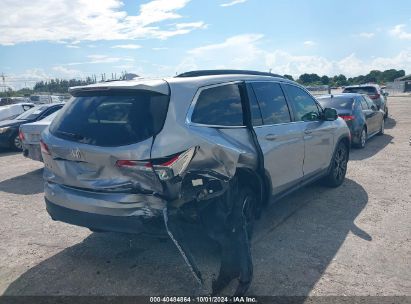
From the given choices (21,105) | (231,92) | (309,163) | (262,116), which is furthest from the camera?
(21,105)

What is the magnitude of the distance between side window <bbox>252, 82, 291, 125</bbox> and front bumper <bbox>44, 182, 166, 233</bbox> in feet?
6.13

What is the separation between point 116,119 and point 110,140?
23cm

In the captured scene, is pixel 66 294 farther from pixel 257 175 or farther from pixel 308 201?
pixel 308 201

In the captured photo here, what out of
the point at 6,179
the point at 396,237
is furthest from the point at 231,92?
the point at 6,179

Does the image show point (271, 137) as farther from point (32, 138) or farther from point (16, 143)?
point (16, 143)

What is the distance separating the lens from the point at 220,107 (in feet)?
12.7

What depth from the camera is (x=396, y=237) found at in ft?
14.7

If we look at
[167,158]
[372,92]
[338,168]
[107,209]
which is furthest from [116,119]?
[372,92]

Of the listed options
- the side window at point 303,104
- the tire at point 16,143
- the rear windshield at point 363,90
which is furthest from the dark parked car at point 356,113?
the tire at point 16,143

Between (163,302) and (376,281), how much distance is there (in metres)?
1.99

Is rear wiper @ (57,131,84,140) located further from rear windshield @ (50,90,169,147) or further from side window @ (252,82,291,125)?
side window @ (252,82,291,125)

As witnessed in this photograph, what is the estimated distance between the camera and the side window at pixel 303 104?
5215 millimetres

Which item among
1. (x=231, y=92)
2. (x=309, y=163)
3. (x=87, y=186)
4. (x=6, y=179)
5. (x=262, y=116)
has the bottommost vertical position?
(x=6, y=179)

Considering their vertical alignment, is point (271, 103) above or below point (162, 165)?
above
